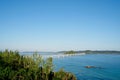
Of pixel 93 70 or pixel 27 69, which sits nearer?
pixel 27 69

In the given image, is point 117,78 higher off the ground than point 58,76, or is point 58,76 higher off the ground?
point 58,76

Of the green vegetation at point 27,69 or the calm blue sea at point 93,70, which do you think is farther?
the calm blue sea at point 93,70

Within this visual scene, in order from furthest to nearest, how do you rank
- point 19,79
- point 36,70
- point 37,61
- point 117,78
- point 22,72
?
point 117,78
point 37,61
point 36,70
point 22,72
point 19,79

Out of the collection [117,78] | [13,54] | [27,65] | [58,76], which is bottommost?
[117,78]

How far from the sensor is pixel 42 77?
34656 millimetres

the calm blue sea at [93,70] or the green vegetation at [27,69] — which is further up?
the green vegetation at [27,69]

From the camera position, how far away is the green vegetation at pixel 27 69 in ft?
103

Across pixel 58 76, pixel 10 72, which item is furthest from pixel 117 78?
pixel 10 72

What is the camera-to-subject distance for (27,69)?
120 feet

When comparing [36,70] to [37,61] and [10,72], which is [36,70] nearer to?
[37,61]

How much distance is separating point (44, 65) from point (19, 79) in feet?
25.2

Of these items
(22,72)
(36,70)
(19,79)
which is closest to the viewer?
(19,79)

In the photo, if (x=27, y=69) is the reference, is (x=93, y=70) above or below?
below

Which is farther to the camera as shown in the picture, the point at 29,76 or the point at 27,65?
the point at 27,65
